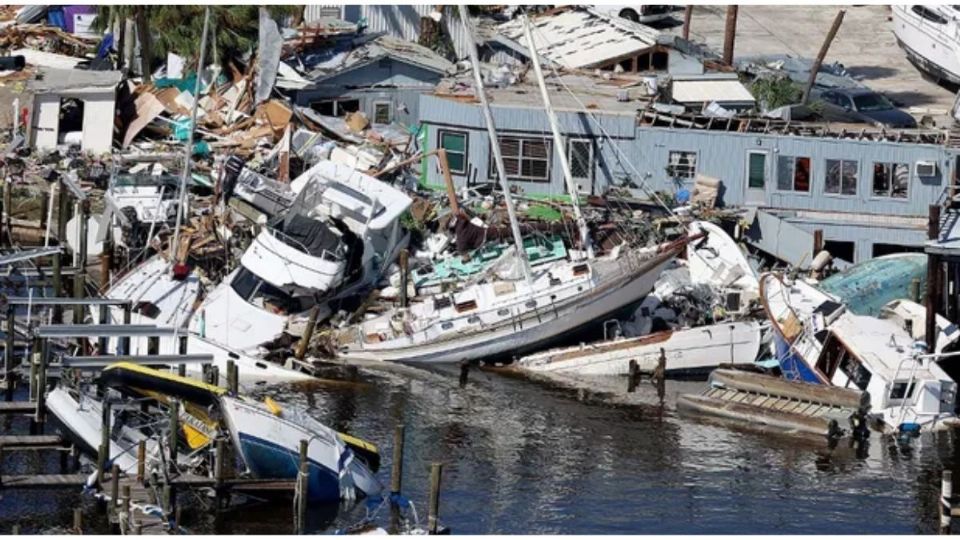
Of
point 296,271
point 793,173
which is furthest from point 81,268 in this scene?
point 793,173

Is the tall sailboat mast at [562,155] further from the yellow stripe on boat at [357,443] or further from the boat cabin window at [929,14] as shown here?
the boat cabin window at [929,14]

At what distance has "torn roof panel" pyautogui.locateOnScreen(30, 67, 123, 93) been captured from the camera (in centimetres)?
6969

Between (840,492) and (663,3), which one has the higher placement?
(663,3)

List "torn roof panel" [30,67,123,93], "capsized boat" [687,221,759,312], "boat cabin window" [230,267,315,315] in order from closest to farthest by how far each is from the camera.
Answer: "boat cabin window" [230,267,315,315] → "capsized boat" [687,221,759,312] → "torn roof panel" [30,67,123,93]

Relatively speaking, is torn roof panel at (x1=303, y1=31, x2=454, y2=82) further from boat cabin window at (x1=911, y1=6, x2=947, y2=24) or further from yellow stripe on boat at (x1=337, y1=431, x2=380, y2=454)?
yellow stripe on boat at (x1=337, y1=431, x2=380, y2=454)

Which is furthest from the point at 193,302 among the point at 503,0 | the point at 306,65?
the point at 503,0

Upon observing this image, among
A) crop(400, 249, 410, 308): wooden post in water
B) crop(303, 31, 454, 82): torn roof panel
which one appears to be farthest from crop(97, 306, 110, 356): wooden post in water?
crop(303, 31, 454, 82): torn roof panel

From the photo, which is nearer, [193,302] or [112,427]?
[112,427]

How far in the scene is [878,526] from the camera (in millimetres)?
46656

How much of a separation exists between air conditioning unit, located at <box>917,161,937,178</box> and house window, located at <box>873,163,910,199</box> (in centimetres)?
33

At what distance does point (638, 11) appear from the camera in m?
82.1

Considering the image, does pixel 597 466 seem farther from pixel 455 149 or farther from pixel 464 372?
pixel 455 149

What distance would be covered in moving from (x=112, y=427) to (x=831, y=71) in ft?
115

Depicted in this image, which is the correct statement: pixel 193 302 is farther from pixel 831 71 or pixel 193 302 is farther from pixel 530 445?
pixel 831 71
